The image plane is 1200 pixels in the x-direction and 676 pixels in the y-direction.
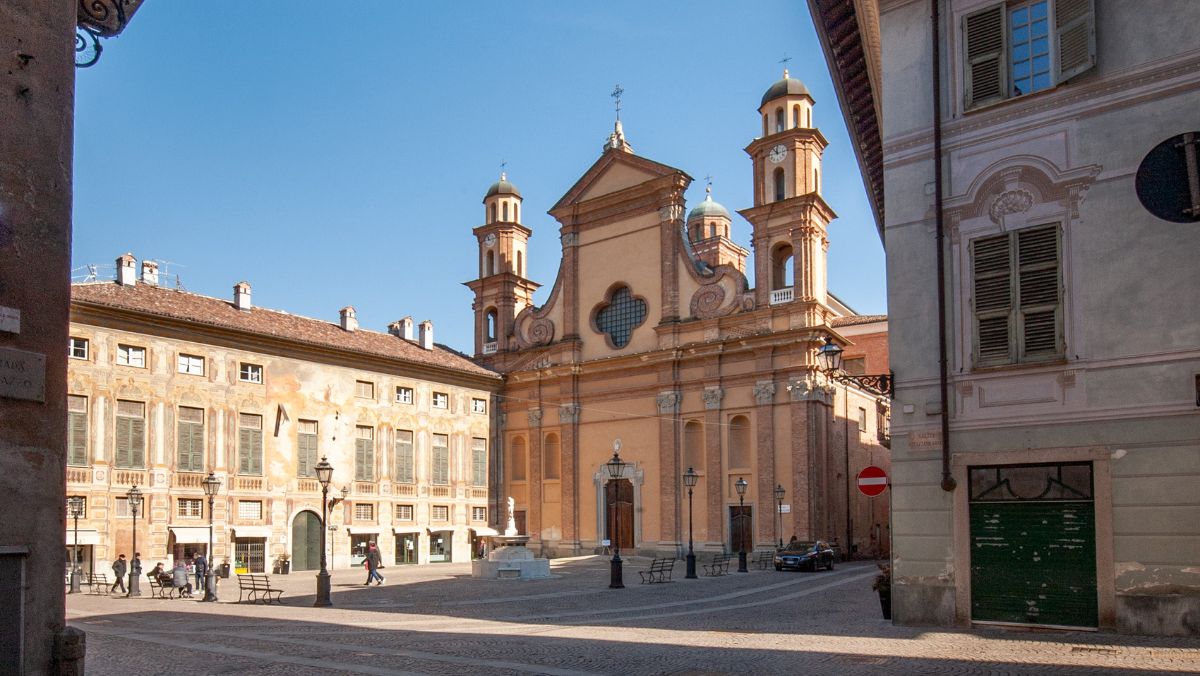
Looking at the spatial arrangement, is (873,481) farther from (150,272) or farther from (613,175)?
(613,175)

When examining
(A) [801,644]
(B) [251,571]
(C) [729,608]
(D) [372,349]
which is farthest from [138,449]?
(A) [801,644]

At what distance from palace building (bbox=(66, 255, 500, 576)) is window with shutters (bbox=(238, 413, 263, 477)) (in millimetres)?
56

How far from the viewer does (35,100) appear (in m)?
8.59

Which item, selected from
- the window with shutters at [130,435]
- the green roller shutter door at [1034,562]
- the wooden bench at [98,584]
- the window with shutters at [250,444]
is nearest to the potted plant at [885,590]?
the green roller shutter door at [1034,562]

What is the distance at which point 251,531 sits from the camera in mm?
39625

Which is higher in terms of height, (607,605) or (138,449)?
(138,449)

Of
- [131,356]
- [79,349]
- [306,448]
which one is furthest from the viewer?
[306,448]

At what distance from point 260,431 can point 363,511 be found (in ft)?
20.7

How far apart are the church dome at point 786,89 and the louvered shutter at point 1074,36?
3289 centimetres

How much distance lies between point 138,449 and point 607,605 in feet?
70.9

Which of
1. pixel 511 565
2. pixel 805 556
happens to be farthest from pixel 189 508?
pixel 805 556

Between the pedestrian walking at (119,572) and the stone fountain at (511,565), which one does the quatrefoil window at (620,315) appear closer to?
the stone fountain at (511,565)

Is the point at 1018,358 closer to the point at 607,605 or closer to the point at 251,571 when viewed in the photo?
the point at 607,605

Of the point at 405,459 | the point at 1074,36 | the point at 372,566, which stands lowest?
the point at 372,566
